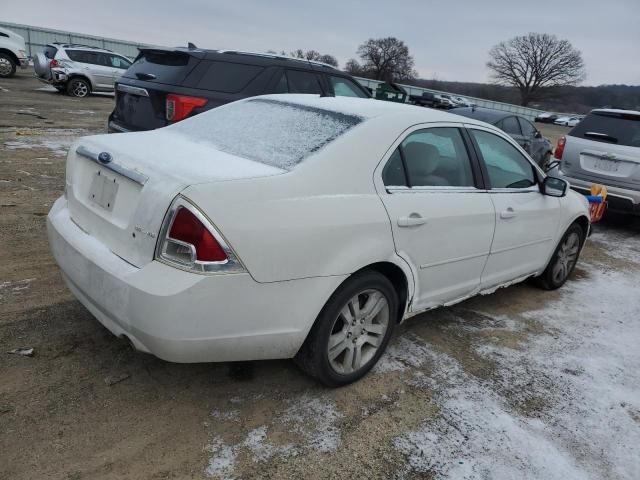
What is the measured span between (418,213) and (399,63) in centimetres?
8231

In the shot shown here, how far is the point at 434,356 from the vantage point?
3.46 meters

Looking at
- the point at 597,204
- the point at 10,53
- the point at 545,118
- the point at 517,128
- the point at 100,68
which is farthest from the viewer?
the point at 545,118

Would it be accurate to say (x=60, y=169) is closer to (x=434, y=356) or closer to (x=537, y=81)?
(x=434, y=356)

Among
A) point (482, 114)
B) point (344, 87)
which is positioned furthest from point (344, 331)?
point (482, 114)

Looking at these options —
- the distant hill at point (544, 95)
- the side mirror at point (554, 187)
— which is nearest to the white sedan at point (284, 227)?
the side mirror at point (554, 187)

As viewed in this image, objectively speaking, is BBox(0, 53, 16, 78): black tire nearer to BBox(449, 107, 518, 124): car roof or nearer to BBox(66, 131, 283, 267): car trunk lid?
BBox(449, 107, 518, 124): car roof

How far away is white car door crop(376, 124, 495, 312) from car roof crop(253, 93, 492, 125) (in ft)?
0.25

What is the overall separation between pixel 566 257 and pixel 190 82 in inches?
167

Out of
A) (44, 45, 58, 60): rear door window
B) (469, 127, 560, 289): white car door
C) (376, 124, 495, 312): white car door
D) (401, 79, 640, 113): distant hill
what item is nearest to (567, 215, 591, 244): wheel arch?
(469, 127, 560, 289): white car door

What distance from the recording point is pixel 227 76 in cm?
572

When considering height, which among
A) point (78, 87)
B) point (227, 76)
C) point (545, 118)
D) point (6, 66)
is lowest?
point (78, 87)

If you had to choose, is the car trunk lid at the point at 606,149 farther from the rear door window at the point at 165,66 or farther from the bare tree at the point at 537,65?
the bare tree at the point at 537,65

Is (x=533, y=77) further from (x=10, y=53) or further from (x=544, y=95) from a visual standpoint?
(x=10, y=53)

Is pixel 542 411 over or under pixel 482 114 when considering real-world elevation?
under
